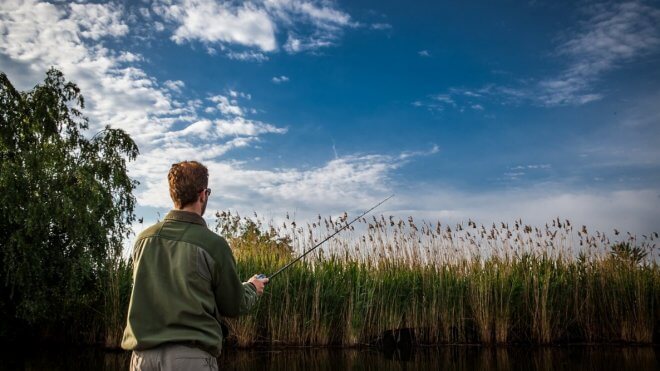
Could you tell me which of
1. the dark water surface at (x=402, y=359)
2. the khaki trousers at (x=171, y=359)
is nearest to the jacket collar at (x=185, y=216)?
the khaki trousers at (x=171, y=359)

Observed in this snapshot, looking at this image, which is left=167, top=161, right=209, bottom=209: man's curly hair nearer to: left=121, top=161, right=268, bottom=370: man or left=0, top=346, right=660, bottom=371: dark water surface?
left=121, top=161, right=268, bottom=370: man

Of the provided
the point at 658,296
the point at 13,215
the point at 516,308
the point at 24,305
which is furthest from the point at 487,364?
the point at 13,215

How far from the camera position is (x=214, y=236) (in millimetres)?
2891

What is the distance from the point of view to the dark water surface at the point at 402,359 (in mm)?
8844

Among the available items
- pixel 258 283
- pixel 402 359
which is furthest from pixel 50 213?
pixel 258 283

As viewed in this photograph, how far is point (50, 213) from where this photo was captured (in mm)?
13547

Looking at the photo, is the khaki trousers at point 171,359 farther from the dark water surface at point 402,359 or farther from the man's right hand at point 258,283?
the dark water surface at point 402,359

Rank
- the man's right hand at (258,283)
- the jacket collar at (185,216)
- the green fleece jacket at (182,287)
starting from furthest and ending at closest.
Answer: the man's right hand at (258,283)
the jacket collar at (185,216)
the green fleece jacket at (182,287)

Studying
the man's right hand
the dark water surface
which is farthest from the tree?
the man's right hand

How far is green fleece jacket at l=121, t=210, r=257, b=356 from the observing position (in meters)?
2.81

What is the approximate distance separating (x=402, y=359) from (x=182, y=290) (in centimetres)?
773

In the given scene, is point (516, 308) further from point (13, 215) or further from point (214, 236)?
point (13, 215)

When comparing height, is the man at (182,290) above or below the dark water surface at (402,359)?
above

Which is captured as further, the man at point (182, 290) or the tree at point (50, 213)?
the tree at point (50, 213)
